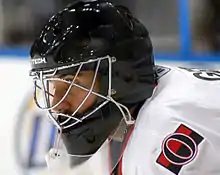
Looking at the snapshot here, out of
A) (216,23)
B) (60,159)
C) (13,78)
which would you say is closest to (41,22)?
(13,78)

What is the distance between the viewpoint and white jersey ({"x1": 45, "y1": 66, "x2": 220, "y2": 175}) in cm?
100

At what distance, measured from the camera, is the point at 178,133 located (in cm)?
101

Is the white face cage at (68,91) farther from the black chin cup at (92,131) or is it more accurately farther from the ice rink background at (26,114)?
the ice rink background at (26,114)

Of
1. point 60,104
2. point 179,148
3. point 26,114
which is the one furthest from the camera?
point 26,114

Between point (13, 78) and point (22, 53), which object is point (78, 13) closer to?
point (13, 78)

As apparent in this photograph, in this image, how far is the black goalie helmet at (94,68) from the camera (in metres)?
1.09

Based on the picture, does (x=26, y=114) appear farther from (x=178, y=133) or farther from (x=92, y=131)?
(x=178, y=133)

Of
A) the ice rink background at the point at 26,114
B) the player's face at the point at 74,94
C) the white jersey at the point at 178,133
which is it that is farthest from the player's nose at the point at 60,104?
the ice rink background at the point at 26,114

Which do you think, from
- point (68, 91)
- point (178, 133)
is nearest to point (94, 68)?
point (68, 91)

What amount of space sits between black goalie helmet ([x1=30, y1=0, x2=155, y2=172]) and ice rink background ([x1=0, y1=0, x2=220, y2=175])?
873 millimetres

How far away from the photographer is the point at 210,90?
3.61 ft

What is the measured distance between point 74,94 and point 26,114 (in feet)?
3.43

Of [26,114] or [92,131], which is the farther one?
[26,114]

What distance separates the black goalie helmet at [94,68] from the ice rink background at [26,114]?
87cm
